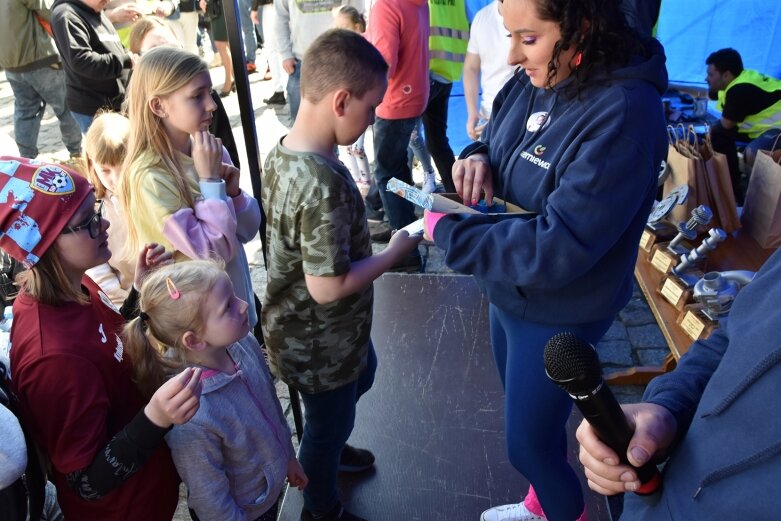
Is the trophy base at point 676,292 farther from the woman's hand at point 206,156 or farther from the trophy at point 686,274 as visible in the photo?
the woman's hand at point 206,156

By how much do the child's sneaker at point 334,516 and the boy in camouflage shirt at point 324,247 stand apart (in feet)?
0.88

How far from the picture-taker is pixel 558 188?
143 cm

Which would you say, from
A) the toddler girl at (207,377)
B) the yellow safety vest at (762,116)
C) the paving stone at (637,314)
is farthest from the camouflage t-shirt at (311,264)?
the yellow safety vest at (762,116)

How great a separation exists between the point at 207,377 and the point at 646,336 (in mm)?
2754

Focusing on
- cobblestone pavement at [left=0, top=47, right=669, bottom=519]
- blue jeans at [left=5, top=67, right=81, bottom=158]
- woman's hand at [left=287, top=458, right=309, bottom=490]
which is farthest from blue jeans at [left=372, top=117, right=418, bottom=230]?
blue jeans at [left=5, top=67, right=81, bottom=158]

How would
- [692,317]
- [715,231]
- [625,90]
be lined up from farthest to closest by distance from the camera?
[715,231] < [692,317] < [625,90]

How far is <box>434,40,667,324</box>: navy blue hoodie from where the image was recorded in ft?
4.52

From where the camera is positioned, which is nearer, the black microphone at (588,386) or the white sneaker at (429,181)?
the black microphone at (588,386)

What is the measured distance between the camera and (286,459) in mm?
1812

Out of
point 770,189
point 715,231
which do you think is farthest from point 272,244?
point 770,189

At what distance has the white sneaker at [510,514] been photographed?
2.11 meters

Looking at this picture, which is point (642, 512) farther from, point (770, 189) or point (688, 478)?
point (770, 189)

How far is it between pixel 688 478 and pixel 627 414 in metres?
0.13

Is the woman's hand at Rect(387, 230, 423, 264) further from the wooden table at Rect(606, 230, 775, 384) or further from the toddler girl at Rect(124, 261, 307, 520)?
the wooden table at Rect(606, 230, 775, 384)
